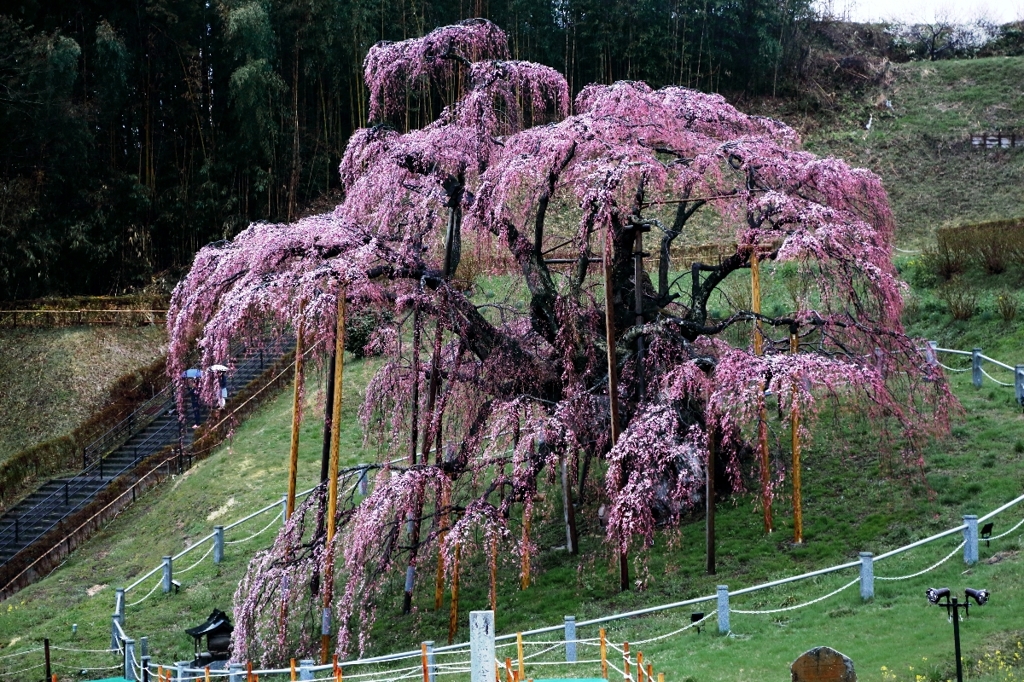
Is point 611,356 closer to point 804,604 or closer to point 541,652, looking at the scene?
point 804,604

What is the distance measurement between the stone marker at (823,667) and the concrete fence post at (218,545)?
1628 centimetres

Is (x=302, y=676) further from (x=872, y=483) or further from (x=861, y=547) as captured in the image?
(x=872, y=483)

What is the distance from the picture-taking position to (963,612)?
13445mm

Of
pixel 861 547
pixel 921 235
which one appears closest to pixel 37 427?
pixel 861 547

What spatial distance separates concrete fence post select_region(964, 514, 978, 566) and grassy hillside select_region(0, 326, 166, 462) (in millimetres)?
24064

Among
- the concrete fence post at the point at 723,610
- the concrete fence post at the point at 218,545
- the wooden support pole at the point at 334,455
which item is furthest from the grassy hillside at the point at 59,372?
the concrete fence post at the point at 723,610

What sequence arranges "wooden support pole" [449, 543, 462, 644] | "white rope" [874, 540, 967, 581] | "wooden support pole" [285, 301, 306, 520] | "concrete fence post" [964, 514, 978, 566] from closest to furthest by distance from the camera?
"white rope" [874, 540, 967, 581]
"concrete fence post" [964, 514, 978, 566]
"wooden support pole" [449, 543, 462, 644]
"wooden support pole" [285, 301, 306, 520]

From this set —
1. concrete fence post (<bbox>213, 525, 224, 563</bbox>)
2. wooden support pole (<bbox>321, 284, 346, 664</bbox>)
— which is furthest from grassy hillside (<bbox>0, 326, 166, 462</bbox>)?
wooden support pole (<bbox>321, 284, 346, 664</bbox>)

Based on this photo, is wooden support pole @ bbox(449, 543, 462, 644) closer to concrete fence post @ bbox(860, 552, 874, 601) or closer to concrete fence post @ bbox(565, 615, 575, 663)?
concrete fence post @ bbox(565, 615, 575, 663)

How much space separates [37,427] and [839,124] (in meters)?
36.0

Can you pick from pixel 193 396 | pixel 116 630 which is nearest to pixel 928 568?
pixel 116 630

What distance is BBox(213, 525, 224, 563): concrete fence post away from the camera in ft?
74.0

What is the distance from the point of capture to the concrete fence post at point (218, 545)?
74.0 ft

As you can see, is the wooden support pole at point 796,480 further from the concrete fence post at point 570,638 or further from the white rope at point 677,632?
the concrete fence post at point 570,638
